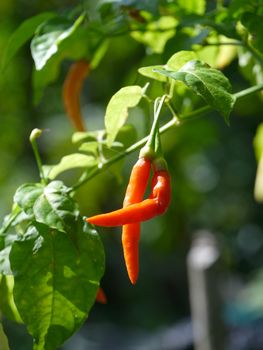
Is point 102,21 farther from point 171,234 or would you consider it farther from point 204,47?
point 171,234

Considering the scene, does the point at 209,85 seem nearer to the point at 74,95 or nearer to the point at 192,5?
the point at 192,5

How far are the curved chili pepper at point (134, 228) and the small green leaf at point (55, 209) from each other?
69 millimetres

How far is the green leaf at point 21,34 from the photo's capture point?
1.18m

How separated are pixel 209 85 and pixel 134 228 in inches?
6.5

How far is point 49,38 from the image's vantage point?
1121 millimetres

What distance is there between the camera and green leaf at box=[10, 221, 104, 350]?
0.89m

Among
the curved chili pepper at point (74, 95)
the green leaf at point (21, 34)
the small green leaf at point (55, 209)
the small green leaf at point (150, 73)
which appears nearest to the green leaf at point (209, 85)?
the small green leaf at point (150, 73)

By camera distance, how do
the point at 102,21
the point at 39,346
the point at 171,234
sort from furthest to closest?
1. the point at 171,234
2. the point at 102,21
3. the point at 39,346

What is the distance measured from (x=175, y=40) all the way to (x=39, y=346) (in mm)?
464

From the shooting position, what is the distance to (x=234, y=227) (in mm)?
4352

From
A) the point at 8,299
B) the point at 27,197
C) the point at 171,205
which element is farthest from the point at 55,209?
the point at 171,205

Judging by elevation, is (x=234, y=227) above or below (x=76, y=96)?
below

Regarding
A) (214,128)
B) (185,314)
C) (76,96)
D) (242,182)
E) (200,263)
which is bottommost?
(185,314)

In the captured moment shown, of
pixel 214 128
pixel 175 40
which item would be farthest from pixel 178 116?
pixel 214 128
